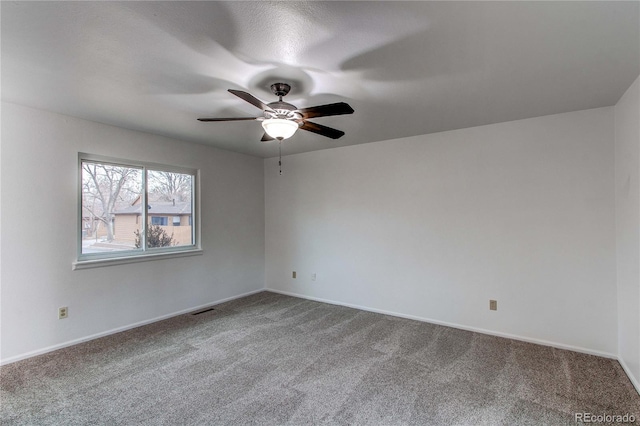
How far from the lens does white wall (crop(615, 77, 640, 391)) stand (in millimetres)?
2301

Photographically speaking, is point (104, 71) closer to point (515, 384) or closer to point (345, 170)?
point (345, 170)

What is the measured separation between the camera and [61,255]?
9.95 feet

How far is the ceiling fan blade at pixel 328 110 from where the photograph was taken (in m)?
2.01

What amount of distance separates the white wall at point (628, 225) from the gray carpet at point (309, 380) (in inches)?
11.6

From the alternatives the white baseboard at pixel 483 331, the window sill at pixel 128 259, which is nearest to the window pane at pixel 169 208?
the window sill at pixel 128 259

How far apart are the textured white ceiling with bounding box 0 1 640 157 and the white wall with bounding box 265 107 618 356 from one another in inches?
20.5

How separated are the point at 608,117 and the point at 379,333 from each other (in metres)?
3.08

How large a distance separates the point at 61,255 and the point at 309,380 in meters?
2.77

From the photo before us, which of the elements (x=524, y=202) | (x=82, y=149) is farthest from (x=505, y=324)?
(x=82, y=149)

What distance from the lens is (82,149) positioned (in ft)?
10.4

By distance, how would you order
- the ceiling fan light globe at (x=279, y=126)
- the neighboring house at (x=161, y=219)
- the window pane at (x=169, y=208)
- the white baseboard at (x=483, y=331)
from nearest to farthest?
1. the ceiling fan light globe at (x=279, y=126)
2. the white baseboard at (x=483, y=331)
3. the neighboring house at (x=161, y=219)
4. the window pane at (x=169, y=208)

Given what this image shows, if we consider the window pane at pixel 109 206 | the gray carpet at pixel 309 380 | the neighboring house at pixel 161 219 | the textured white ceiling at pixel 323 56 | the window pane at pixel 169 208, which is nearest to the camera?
the textured white ceiling at pixel 323 56

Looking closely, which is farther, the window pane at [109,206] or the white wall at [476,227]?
the window pane at [109,206]

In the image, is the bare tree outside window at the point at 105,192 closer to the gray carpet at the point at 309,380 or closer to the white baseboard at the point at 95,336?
the white baseboard at the point at 95,336
